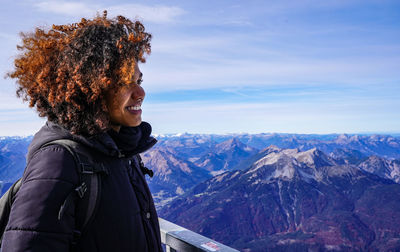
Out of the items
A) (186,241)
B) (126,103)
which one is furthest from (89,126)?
(186,241)

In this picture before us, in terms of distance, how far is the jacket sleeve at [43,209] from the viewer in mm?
1167

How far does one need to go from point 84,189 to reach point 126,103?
55 centimetres

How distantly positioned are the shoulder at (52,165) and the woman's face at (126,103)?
0.40 metres

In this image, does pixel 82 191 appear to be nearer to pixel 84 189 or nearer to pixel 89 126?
pixel 84 189

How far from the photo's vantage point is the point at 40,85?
1526 millimetres

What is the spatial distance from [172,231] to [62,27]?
1575mm

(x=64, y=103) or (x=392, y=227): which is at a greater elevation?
(x=64, y=103)

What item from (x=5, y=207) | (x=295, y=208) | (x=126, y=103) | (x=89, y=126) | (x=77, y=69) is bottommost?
(x=295, y=208)

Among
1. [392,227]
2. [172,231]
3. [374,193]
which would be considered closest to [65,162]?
[172,231]

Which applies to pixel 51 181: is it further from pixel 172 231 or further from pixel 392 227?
pixel 392 227

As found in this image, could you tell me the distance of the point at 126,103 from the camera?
5.47 ft

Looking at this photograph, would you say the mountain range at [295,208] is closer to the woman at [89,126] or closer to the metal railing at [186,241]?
the metal railing at [186,241]

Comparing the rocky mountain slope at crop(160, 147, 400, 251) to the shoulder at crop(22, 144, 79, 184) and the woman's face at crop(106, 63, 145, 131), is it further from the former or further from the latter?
the shoulder at crop(22, 144, 79, 184)

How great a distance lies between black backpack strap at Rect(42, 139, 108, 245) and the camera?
1308mm
